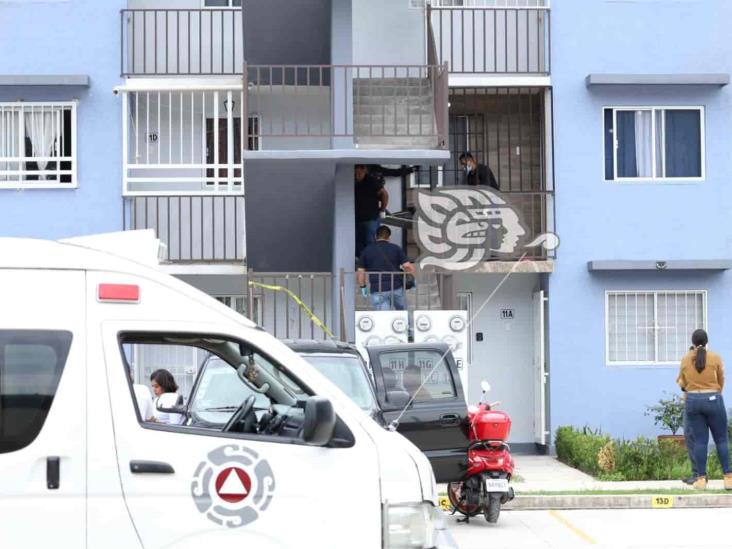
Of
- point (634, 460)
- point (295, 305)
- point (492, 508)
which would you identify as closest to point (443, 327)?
point (634, 460)

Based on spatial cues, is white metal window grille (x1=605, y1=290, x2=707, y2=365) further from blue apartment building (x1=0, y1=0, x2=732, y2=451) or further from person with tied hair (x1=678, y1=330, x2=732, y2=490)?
person with tied hair (x1=678, y1=330, x2=732, y2=490)

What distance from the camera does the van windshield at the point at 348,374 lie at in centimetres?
1231

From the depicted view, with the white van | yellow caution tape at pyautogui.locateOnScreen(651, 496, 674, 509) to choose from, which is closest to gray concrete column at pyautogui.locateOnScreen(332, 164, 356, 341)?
yellow caution tape at pyautogui.locateOnScreen(651, 496, 674, 509)

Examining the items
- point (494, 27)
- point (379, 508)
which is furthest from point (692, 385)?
point (379, 508)

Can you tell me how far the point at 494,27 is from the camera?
21219 mm

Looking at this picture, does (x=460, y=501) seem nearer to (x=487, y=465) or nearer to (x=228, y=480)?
(x=487, y=465)

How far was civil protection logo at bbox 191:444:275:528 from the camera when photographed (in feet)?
20.9

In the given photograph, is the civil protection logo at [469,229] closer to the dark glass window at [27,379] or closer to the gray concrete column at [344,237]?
the gray concrete column at [344,237]

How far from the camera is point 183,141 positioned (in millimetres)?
21594

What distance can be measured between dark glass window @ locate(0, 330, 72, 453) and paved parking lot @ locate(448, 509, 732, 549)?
633 centimetres

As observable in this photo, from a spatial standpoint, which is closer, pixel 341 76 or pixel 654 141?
pixel 341 76

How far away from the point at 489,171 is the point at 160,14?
5.81m

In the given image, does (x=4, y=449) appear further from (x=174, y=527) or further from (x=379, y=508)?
(x=379, y=508)

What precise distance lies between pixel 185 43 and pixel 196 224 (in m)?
2.93
